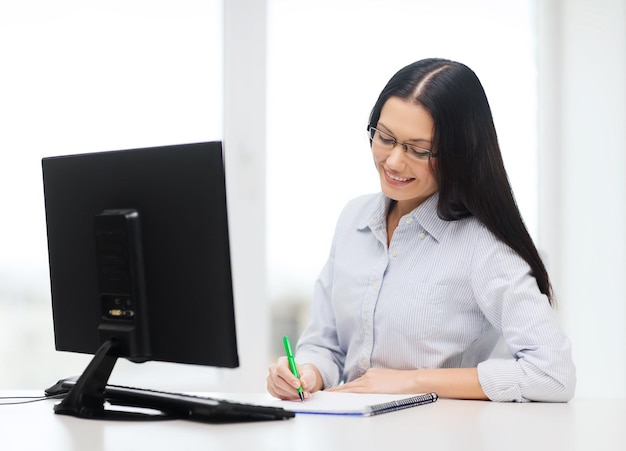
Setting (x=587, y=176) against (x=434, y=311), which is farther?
(x=587, y=176)

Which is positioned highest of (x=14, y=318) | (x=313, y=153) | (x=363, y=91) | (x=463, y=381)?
(x=363, y=91)

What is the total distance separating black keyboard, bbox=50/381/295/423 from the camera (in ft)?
4.31

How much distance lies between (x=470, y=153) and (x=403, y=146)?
6.1 inches

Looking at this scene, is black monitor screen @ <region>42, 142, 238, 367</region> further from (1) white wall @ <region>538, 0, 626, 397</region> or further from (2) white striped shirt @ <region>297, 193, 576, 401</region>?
(1) white wall @ <region>538, 0, 626, 397</region>

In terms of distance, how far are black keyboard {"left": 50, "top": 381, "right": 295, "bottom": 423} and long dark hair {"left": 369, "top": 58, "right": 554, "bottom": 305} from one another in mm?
715

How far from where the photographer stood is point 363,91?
323 cm

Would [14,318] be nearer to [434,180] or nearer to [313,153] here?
[313,153]

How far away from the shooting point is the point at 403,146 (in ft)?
5.88

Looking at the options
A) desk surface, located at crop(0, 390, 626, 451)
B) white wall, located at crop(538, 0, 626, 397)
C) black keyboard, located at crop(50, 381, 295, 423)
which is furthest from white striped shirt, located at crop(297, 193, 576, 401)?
white wall, located at crop(538, 0, 626, 397)

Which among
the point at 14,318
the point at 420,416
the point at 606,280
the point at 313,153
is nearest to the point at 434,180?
the point at 420,416

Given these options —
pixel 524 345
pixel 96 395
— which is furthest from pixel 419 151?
pixel 96 395

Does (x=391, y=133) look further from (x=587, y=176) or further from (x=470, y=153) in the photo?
(x=587, y=176)

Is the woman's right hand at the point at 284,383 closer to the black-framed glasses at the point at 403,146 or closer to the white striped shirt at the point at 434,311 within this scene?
the white striped shirt at the point at 434,311

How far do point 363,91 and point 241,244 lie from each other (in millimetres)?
819
